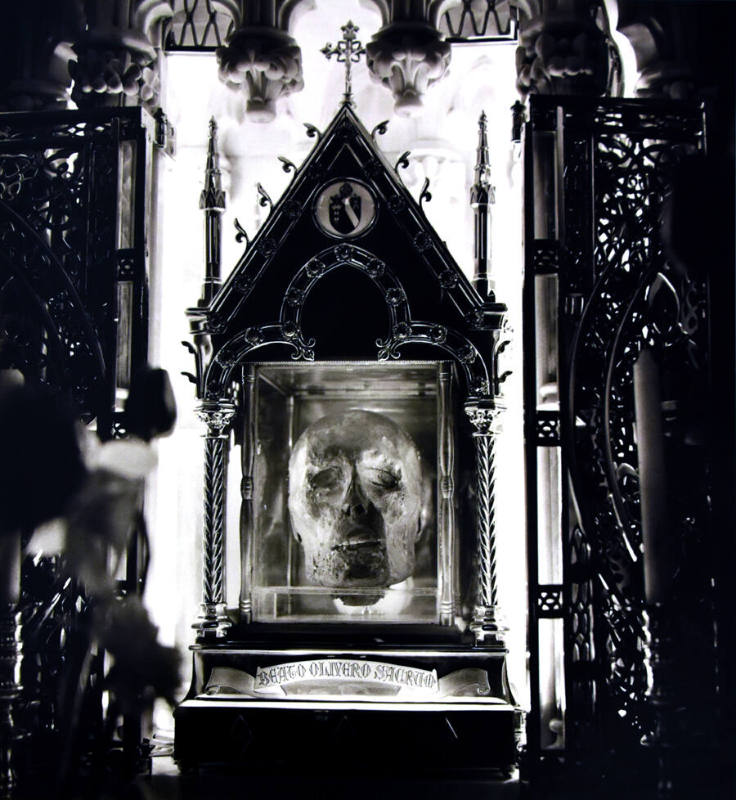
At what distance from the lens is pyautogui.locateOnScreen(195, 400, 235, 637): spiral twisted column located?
111 inches

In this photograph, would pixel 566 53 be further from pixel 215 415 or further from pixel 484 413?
pixel 215 415

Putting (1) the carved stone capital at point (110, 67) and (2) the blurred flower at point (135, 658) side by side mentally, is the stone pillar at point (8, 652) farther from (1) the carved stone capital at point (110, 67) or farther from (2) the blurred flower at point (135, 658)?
(1) the carved stone capital at point (110, 67)

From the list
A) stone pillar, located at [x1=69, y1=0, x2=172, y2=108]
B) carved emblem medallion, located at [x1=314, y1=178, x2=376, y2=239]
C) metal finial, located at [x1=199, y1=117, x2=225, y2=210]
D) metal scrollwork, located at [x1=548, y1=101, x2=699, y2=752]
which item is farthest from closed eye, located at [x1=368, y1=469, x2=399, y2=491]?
stone pillar, located at [x1=69, y1=0, x2=172, y2=108]

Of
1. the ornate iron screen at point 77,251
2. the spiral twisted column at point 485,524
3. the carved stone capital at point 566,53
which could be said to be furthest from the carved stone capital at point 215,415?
the carved stone capital at point 566,53

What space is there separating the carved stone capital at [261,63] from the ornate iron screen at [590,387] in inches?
29.2

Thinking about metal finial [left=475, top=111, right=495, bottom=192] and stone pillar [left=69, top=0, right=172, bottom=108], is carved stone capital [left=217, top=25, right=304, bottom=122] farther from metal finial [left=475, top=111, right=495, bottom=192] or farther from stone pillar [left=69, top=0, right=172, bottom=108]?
metal finial [left=475, top=111, right=495, bottom=192]

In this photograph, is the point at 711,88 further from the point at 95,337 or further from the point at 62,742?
the point at 62,742

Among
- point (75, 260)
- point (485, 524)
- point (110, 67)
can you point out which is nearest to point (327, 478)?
point (485, 524)

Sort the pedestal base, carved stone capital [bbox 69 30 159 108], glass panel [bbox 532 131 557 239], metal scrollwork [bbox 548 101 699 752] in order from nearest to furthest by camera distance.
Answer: the pedestal base, metal scrollwork [bbox 548 101 699 752], glass panel [bbox 532 131 557 239], carved stone capital [bbox 69 30 159 108]

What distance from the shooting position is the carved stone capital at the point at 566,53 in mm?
2893

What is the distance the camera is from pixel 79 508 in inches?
112

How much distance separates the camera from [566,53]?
289 centimetres

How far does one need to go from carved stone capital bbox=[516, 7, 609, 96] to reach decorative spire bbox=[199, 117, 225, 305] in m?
0.90

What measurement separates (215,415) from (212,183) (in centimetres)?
64
